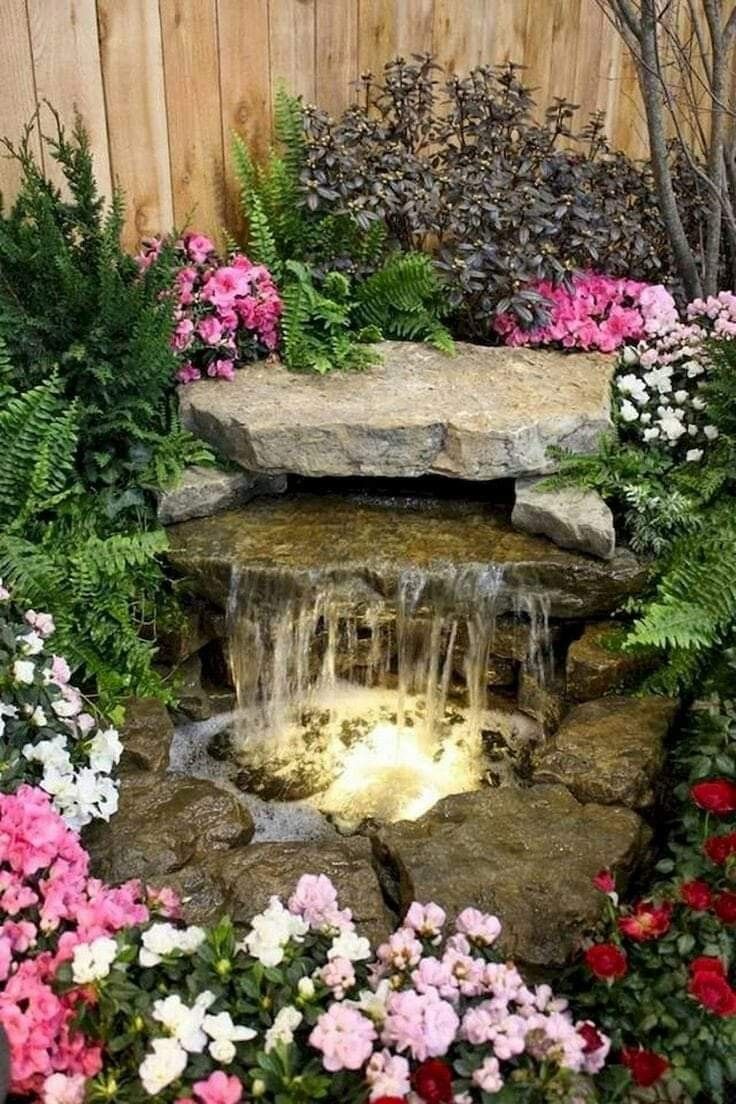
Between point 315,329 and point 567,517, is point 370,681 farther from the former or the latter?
point 315,329

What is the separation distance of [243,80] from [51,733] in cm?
284

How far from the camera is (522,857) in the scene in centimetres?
267

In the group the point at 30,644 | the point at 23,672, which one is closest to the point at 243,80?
the point at 30,644

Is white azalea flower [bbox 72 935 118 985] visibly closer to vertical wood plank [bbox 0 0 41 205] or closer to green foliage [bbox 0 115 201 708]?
green foliage [bbox 0 115 201 708]

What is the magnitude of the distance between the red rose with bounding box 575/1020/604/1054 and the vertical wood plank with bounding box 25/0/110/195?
343cm

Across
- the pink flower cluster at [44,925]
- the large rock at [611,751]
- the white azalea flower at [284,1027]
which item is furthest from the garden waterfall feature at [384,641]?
the white azalea flower at [284,1027]

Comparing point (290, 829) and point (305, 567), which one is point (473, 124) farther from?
point (290, 829)

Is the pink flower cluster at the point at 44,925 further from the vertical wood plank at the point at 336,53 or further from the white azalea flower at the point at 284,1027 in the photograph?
the vertical wood plank at the point at 336,53

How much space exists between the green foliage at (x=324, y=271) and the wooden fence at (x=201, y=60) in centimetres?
18

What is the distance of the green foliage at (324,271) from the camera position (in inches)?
159

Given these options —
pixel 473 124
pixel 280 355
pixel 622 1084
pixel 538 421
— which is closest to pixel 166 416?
pixel 280 355

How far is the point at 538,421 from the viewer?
362 cm

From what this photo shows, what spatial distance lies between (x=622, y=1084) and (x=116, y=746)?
1523 mm

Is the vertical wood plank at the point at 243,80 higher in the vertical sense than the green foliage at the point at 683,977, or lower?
higher
